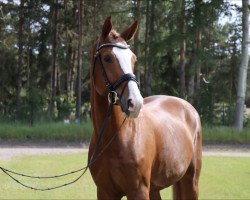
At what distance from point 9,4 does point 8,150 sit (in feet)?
48.4

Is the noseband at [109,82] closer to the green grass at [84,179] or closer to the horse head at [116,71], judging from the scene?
the horse head at [116,71]

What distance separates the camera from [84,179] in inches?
402

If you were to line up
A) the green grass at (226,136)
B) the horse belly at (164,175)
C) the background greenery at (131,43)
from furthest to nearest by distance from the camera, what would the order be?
the background greenery at (131,43) < the green grass at (226,136) < the horse belly at (164,175)

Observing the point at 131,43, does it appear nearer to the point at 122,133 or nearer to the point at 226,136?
the point at 226,136

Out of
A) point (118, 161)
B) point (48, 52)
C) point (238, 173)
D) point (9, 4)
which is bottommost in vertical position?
point (238, 173)

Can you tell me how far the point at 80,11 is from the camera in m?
24.3

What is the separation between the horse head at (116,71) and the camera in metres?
3.39

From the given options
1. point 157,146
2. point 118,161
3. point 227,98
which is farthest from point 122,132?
point 227,98

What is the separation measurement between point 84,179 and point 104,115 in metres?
6.65

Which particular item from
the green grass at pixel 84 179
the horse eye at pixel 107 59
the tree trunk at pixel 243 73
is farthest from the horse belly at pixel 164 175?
the tree trunk at pixel 243 73

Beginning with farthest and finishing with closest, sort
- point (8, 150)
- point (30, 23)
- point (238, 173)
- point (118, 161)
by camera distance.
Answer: point (30, 23)
point (8, 150)
point (238, 173)
point (118, 161)

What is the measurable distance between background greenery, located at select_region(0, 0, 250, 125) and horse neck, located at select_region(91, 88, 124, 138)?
1607 cm

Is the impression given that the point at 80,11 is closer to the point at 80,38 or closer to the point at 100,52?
the point at 80,38

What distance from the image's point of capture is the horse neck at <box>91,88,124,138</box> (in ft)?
12.4
